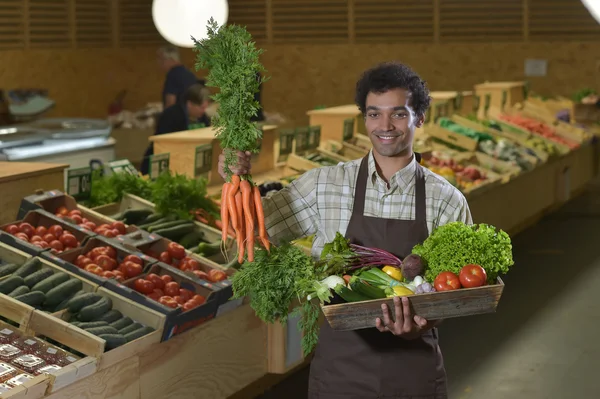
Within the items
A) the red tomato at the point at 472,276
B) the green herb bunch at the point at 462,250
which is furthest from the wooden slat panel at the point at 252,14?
the red tomato at the point at 472,276

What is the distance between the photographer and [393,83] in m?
2.53

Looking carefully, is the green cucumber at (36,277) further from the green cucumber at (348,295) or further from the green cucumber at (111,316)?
the green cucumber at (348,295)

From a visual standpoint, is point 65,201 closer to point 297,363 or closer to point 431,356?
point 297,363

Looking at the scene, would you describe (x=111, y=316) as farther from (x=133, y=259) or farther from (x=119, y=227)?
(x=119, y=227)

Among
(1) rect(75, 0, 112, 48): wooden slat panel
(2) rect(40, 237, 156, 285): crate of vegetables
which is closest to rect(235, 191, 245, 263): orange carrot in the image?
(2) rect(40, 237, 156, 285): crate of vegetables

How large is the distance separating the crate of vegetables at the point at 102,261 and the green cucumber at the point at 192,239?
→ 1.43 feet

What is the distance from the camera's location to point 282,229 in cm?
276

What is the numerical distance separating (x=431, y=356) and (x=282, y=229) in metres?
0.58

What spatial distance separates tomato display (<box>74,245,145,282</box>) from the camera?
13.0 feet

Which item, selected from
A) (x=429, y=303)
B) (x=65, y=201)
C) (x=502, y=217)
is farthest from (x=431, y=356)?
(x=502, y=217)

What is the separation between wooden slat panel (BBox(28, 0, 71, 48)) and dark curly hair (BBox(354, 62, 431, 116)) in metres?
9.74

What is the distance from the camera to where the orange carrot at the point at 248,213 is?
2.52 m

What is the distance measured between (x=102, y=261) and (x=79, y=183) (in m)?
0.95

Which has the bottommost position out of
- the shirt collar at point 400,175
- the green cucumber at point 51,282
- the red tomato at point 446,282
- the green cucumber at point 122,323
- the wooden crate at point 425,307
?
the green cucumber at point 122,323
